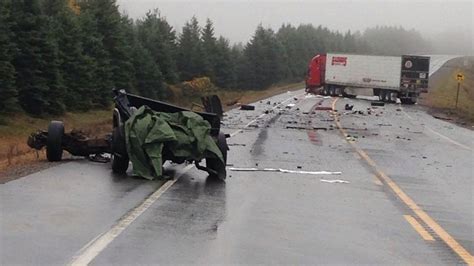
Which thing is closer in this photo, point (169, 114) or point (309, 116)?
point (169, 114)

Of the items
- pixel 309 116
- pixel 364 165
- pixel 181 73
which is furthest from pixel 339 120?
pixel 181 73

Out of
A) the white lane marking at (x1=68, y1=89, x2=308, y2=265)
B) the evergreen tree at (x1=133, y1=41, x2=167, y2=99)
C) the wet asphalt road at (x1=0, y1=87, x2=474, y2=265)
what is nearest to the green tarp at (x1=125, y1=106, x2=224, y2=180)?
the wet asphalt road at (x1=0, y1=87, x2=474, y2=265)

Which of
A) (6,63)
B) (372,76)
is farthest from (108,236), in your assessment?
(372,76)

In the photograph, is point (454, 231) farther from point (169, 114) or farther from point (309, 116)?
point (309, 116)

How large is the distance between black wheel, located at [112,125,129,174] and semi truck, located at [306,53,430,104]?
163 ft

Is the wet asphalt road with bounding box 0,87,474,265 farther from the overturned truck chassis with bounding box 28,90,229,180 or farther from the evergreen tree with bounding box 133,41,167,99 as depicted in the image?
the evergreen tree with bounding box 133,41,167,99

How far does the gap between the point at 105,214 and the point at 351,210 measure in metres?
3.40

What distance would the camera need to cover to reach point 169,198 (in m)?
10.7

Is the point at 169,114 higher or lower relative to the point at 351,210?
higher

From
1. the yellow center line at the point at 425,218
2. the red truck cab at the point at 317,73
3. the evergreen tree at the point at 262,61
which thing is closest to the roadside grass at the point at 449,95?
the red truck cab at the point at 317,73

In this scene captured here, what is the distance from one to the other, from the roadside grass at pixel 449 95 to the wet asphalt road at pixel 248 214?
2996cm

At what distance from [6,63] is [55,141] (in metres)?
21.0

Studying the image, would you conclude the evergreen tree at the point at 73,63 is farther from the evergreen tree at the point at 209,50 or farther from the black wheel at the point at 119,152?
the evergreen tree at the point at 209,50

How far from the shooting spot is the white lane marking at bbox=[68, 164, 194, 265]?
6847 mm
